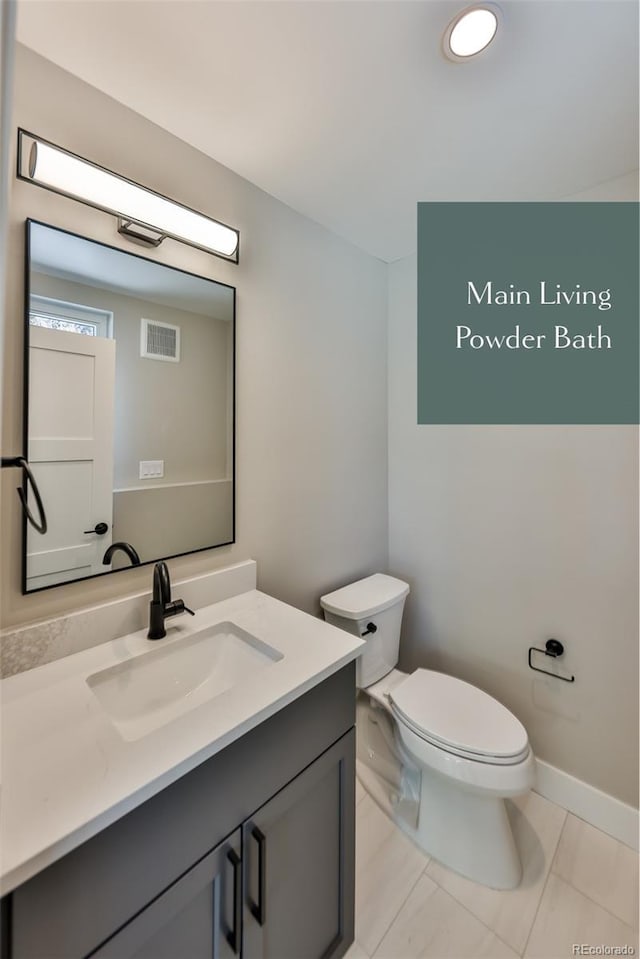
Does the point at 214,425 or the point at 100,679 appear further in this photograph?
the point at 214,425

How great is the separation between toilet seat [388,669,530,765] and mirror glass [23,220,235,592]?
0.91 meters

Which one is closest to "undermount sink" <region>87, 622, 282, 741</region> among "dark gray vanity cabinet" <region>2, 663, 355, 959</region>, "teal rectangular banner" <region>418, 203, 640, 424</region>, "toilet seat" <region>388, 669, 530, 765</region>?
"dark gray vanity cabinet" <region>2, 663, 355, 959</region>

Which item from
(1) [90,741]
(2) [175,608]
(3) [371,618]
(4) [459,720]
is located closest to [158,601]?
(2) [175,608]

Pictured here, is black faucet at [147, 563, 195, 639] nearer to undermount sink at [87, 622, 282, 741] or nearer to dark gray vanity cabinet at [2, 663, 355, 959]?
undermount sink at [87, 622, 282, 741]

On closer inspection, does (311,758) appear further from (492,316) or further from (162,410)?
(492,316)

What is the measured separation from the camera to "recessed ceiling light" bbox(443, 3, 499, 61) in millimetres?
856

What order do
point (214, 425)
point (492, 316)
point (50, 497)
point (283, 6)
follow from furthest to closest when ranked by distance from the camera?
1. point (492, 316)
2. point (214, 425)
3. point (50, 497)
4. point (283, 6)

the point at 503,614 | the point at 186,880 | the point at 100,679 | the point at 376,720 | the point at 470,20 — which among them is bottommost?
the point at 376,720

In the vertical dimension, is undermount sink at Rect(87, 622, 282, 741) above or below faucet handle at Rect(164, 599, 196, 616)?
below

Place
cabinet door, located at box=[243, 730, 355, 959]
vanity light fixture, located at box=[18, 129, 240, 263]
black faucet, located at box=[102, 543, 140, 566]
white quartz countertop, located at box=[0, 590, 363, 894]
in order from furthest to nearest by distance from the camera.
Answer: black faucet, located at box=[102, 543, 140, 566], vanity light fixture, located at box=[18, 129, 240, 263], cabinet door, located at box=[243, 730, 355, 959], white quartz countertop, located at box=[0, 590, 363, 894]

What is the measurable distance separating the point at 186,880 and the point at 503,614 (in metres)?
1.45

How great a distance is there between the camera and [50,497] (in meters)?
0.98

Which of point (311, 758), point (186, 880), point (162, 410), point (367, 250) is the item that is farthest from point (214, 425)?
point (367, 250)

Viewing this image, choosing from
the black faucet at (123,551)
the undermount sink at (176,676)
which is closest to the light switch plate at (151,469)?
the black faucet at (123,551)
